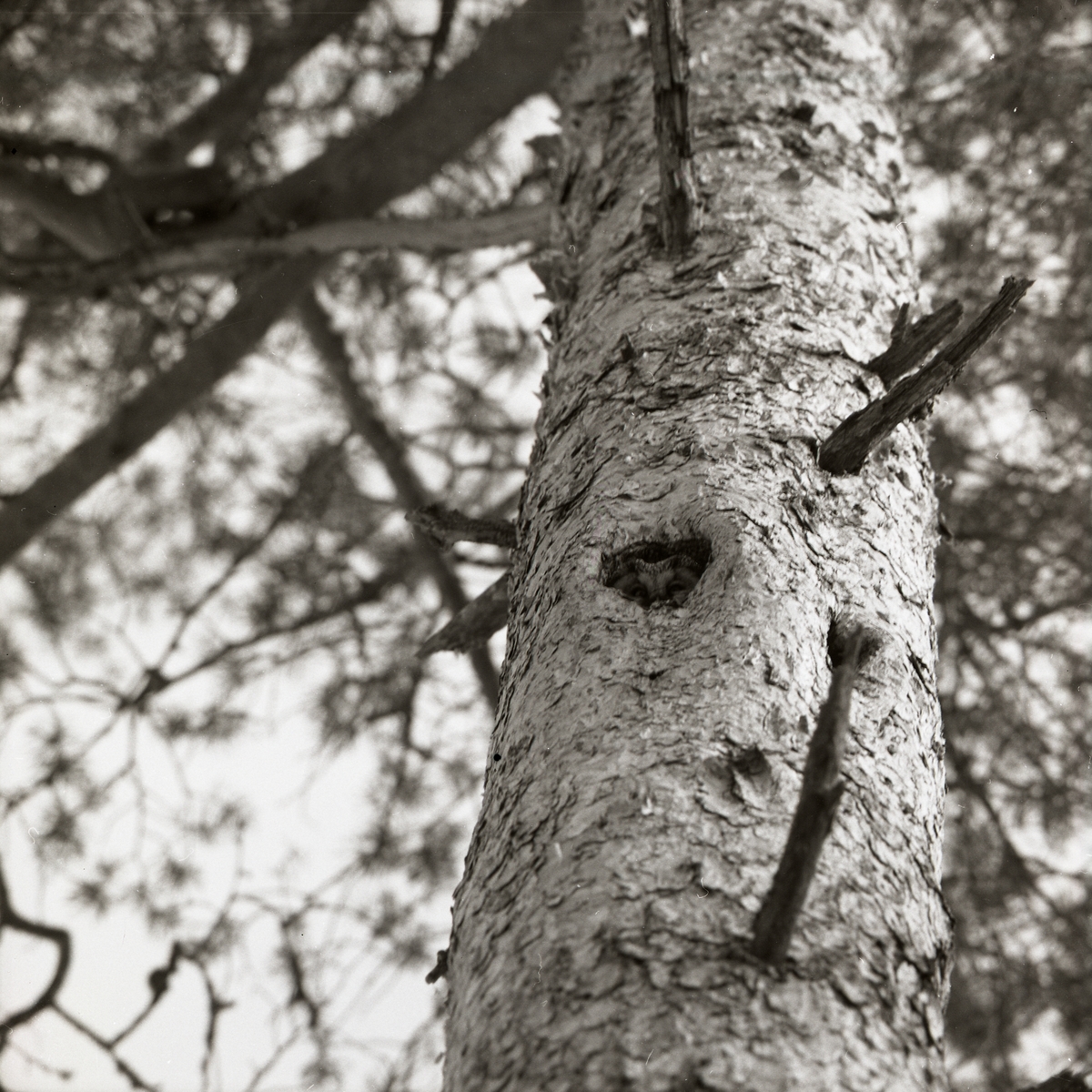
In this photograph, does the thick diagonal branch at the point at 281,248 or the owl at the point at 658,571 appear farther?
the thick diagonal branch at the point at 281,248

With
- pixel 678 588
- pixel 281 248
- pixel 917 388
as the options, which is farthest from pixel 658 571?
pixel 281 248

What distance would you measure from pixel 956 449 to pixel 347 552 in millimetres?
1614

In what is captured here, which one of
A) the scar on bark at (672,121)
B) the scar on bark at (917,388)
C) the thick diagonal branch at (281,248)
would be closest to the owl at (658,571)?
the scar on bark at (917,388)

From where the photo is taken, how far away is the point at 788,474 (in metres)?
0.88

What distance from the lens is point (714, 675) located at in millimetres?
751

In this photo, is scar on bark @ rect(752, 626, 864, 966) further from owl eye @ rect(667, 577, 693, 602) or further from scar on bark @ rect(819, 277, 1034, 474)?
scar on bark @ rect(819, 277, 1034, 474)

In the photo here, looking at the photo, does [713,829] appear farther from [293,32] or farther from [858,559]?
[293,32]

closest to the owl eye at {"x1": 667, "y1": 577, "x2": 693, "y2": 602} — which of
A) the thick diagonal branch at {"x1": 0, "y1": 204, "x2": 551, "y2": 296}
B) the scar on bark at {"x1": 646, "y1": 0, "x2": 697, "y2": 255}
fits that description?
the scar on bark at {"x1": 646, "y1": 0, "x2": 697, "y2": 255}

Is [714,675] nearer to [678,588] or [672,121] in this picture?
[678,588]

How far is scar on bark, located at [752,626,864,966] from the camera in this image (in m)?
0.56

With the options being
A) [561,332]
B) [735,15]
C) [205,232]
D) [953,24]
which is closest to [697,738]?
[561,332]

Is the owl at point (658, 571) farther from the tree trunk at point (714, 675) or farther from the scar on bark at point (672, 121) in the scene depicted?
the scar on bark at point (672, 121)

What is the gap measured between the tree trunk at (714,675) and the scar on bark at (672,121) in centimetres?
3

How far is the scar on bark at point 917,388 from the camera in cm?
86
